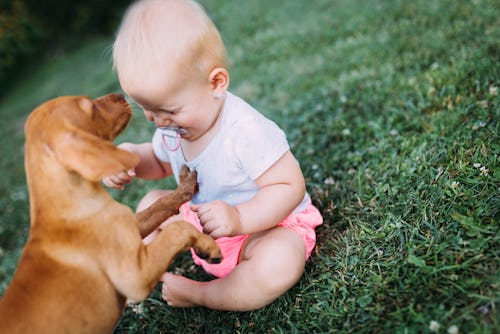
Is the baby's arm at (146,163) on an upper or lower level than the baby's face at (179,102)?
lower

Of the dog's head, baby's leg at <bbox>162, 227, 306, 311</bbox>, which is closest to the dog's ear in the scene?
the dog's head

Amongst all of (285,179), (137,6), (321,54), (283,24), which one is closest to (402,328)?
(285,179)

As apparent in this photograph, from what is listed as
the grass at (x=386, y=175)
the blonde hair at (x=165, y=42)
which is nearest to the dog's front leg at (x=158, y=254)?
the grass at (x=386, y=175)

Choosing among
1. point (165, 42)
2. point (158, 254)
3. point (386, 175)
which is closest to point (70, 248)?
point (158, 254)

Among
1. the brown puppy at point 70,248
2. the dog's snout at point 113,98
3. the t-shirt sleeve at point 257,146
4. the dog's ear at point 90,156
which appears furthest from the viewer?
the t-shirt sleeve at point 257,146

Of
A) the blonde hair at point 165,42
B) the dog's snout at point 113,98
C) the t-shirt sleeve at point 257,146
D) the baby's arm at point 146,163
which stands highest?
the blonde hair at point 165,42

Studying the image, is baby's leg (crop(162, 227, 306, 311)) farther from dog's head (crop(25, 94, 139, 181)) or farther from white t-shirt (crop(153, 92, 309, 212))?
dog's head (crop(25, 94, 139, 181))

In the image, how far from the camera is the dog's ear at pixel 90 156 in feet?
6.15

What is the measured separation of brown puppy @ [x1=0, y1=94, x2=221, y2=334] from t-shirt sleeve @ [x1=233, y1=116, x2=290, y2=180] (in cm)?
64

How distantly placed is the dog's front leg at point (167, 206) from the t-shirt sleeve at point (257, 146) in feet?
1.30

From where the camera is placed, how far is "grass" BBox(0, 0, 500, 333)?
224 centimetres

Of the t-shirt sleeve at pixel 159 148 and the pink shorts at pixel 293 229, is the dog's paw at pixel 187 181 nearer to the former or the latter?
the pink shorts at pixel 293 229

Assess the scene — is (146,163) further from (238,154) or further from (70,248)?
(70,248)

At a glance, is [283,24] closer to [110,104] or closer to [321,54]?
[321,54]
